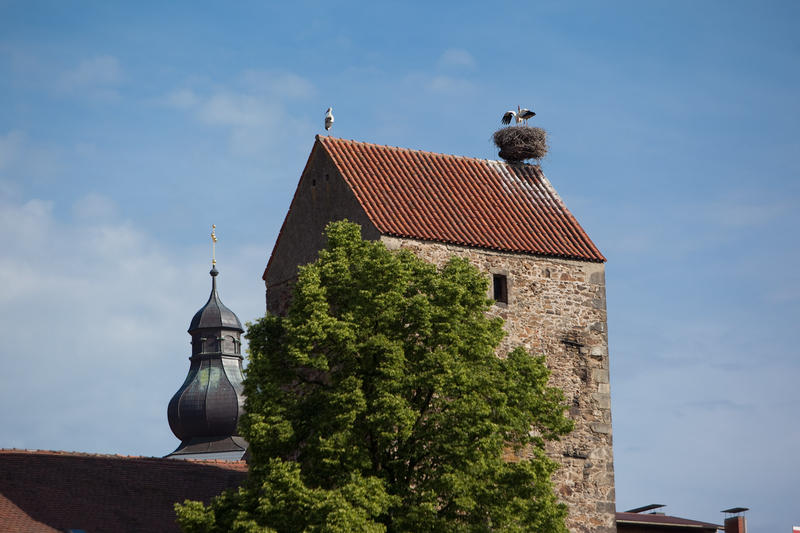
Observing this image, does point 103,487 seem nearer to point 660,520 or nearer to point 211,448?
point 660,520

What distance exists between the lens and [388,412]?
23047 millimetres

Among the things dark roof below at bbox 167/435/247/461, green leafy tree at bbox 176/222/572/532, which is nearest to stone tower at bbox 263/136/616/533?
green leafy tree at bbox 176/222/572/532

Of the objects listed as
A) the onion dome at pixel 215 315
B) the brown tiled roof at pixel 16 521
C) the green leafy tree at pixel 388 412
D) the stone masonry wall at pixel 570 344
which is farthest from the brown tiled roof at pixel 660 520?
the onion dome at pixel 215 315

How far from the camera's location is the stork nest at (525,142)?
105ft

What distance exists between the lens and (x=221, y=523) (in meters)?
23.7

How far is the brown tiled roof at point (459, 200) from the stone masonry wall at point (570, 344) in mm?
317

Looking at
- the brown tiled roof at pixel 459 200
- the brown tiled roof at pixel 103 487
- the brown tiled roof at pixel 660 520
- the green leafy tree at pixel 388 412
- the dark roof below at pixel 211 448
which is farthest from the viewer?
the dark roof below at pixel 211 448

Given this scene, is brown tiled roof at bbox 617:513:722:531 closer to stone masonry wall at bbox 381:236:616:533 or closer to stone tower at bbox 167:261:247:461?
stone masonry wall at bbox 381:236:616:533

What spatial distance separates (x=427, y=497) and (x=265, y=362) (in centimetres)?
377

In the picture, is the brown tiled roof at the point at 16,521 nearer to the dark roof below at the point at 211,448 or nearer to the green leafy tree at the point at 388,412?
the green leafy tree at the point at 388,412

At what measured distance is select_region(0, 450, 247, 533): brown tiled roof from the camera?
1115 inches

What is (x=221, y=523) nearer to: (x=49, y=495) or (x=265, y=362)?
(x=265, y=362)

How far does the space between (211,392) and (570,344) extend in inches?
1477

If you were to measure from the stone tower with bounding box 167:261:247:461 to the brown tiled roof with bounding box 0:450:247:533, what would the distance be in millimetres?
28999
